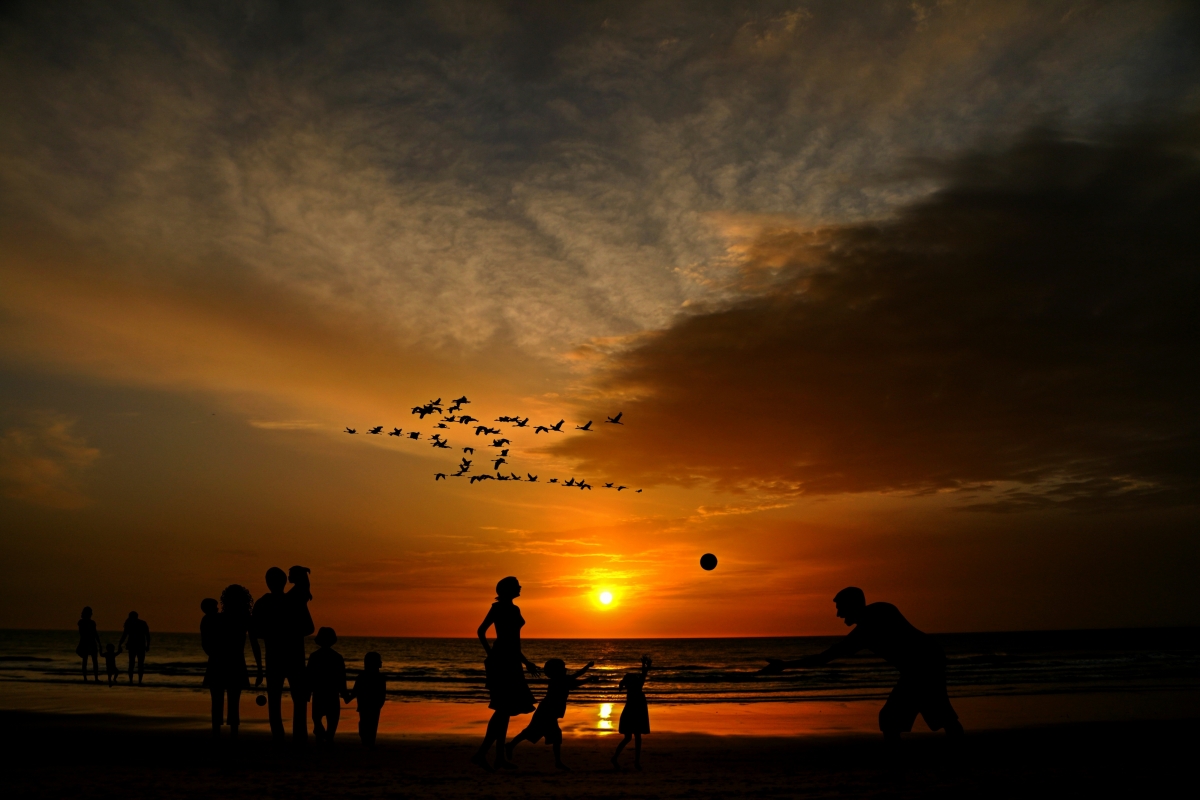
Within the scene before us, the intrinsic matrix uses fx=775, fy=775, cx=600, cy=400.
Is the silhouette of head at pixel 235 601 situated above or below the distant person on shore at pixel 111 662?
above

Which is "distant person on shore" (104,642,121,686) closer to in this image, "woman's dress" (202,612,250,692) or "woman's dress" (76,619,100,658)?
"woman's dress" (76,619,100,658)

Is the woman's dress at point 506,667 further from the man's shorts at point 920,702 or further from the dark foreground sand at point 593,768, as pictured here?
the man's shorts at point 920,702

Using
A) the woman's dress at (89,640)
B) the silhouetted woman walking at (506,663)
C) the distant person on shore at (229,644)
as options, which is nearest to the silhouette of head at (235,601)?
the distant person on shore at (229,644)

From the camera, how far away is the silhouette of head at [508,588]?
28.8ft

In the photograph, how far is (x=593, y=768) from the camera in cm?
990

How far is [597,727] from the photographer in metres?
15.6

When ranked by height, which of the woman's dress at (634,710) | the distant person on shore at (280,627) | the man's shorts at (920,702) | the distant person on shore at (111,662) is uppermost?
the distant person on shore at (280,627)

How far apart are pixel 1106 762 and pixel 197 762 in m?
11.5

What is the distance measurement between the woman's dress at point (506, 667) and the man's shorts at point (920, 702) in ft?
12.6

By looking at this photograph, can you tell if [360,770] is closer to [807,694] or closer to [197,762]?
[197,762]

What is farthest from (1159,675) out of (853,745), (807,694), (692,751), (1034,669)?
(692,751)

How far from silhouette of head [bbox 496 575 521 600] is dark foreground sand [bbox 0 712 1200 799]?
1.96 m

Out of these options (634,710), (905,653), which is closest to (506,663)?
(634,710)

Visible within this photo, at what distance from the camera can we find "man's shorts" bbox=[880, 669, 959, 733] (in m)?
6.85
